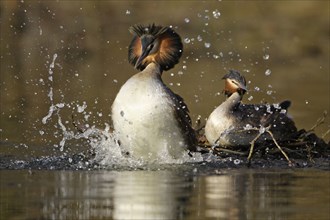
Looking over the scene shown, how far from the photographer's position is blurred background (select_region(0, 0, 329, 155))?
1789 centimetres

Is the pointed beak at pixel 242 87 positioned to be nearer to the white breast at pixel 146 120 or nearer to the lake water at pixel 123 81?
the lake water at pixel 123 81

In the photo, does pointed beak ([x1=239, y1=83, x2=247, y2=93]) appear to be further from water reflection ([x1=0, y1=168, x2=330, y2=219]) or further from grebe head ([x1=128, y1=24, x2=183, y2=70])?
water reflection ([x1=0, y1=168, x2=330, y2=219])

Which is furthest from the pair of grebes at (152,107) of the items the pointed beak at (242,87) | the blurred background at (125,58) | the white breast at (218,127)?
the blurred background at (125,58)

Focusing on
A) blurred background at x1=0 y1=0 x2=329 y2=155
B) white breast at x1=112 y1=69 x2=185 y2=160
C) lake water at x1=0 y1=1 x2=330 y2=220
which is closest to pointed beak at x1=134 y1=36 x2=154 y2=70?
white breast at x1=112 y1=69 x2=185 y2=160

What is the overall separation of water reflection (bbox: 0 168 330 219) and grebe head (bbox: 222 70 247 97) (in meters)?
3.19

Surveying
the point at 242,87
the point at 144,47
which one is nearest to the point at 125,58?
the point at 242,87

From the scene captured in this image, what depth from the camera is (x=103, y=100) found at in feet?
65.0

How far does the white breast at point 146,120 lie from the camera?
1253 centimetres

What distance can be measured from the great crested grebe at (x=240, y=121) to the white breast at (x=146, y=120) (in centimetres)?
124

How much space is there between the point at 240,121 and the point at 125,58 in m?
15.6

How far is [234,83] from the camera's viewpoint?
15164 mm

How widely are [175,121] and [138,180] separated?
1752mm

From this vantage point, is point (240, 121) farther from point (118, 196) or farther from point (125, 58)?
point (125, 58)

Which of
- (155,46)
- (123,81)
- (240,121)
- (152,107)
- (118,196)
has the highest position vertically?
(123,81)
